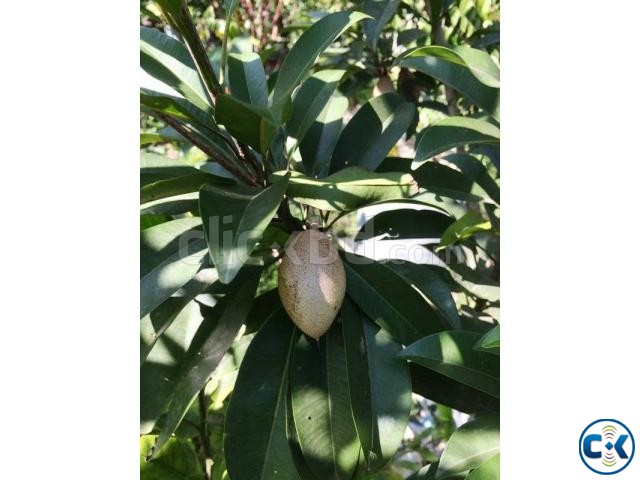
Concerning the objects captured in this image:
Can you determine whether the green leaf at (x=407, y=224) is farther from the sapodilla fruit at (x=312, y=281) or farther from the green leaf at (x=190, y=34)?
the green leaf at (x=190, y=34)

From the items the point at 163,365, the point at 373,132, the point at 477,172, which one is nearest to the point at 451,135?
the point at 373,132

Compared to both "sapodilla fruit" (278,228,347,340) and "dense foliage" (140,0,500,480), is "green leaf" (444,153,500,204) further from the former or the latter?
"sapodilla fruit" (278,228,347,340)

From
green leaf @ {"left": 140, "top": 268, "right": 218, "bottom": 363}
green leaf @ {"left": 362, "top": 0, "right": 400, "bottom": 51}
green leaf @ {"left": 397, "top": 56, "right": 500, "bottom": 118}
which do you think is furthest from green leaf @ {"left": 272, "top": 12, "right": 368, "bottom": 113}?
green leaf @ {"left": 362, "top": 0, "right": 400, "bottom": 51}

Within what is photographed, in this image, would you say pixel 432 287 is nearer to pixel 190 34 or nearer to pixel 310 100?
pixel 310 100

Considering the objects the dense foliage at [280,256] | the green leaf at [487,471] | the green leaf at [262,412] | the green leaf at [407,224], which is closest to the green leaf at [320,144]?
the dense foliage at [280,256]
